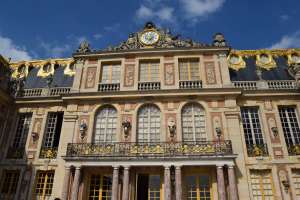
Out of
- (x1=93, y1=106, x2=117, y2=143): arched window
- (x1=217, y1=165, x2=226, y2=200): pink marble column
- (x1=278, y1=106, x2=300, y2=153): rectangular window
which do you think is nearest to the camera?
(x1=217, y1=165, x2=226, y2=200): pink marble column

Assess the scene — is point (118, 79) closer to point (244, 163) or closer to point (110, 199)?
point (110, 199)

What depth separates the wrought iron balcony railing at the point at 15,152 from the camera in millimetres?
16984

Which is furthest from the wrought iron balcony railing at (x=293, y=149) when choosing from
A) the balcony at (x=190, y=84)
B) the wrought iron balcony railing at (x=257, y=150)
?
the balcony at (x=190, y=84)

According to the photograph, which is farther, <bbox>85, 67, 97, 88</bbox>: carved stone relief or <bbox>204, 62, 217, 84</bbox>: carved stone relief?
<bbox>85, 67, 97, 88</bbox>: carved stone relief

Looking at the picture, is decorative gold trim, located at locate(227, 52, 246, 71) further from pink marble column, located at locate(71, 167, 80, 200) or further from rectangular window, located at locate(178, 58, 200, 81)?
pink marble column, located at locate(71, 167, 80, 200)

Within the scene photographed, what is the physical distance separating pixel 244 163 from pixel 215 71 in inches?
232

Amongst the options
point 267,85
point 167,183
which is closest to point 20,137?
point 167,183

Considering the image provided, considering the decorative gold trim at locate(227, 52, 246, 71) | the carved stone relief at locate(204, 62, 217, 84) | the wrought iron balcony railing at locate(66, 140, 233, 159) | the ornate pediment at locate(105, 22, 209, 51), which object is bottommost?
the wrought iron balcony railing at locate(66, 140, 233, 159)

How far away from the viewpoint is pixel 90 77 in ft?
61.1

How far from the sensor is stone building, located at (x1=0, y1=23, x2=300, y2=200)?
14.7m

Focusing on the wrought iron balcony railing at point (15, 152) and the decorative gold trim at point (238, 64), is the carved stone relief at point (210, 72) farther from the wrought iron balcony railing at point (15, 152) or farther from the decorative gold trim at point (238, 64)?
the wrought iron balcony railing at point (15, 152)

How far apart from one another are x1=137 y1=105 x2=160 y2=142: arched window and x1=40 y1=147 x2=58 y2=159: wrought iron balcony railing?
5.01 m

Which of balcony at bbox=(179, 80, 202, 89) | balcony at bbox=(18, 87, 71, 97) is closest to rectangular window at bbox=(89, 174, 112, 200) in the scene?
balcony at bbox=(18, 87, 71, 97)

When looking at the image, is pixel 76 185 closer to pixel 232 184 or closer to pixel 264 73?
pixel 232 184
